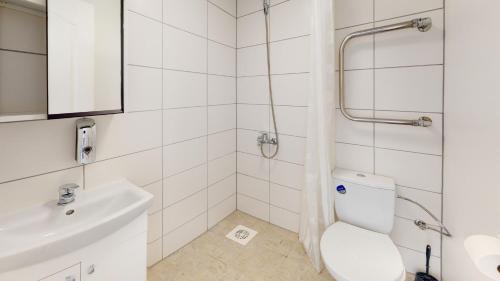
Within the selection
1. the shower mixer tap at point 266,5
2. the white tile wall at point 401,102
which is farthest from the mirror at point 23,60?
the white tile wall at point 401,102

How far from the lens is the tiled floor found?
155cm

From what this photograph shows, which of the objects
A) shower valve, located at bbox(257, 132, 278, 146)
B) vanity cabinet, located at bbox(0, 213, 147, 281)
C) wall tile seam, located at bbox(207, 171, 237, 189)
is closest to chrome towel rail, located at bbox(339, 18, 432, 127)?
shower valve, located at bbox(257, 132, 278, 146)

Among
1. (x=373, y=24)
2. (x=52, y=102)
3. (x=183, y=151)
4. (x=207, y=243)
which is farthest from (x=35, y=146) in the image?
(x=373, y=24)

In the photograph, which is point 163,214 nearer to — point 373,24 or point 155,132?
point 155,132

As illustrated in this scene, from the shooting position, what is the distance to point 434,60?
1.36 meters

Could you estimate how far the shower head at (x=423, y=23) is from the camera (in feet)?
4.27

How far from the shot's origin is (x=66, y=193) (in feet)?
3.50

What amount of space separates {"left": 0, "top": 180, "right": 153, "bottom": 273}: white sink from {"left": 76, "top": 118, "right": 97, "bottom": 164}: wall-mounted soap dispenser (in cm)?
18

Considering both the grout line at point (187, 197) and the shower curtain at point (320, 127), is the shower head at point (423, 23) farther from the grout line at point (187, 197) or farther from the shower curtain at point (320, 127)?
the grout line at point (187, 197)

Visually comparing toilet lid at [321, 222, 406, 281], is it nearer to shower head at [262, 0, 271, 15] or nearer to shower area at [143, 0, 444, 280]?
shower area at [143, 0, 444, 280]

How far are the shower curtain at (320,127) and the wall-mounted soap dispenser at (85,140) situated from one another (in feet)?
4.25

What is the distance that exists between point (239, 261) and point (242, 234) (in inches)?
12.8

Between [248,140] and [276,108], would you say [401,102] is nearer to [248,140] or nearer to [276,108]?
[276,108]

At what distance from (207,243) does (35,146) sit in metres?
1.33
